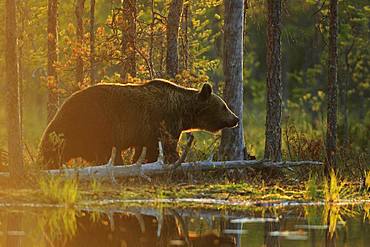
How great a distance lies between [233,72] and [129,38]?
11.0 feet

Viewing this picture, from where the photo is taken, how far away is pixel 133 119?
1892cm

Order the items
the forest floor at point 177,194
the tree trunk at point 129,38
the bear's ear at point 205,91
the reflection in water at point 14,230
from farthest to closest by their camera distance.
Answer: the tree trunk at point 129,38 < the bear's ear at point 205,91 < the forest floor at point 177,194 < the reflection in water at point 14,230

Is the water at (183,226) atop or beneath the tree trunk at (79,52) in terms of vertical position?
beneath

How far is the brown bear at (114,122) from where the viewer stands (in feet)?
60.3

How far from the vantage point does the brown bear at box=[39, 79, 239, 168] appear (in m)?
18.4

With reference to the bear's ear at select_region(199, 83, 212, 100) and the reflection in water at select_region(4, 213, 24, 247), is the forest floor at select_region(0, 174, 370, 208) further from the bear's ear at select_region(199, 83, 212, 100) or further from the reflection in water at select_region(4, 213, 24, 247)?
the bear's ear at select_region(199, 83, 212, 100)

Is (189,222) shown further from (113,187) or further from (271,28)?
(271,28)

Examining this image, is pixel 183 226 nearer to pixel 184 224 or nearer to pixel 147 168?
pixel 184 224

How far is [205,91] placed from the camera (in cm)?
2003

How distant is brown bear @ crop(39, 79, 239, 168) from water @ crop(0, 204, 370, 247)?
3072 millimetres

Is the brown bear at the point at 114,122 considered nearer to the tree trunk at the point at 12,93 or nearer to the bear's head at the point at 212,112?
the bear's head at the point at 212,112

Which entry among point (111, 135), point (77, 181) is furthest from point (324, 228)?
point (111, 135)

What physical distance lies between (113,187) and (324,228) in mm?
4630

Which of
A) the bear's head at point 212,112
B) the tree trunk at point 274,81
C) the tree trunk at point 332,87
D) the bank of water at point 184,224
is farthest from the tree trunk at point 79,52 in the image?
the bank of water at point 184,224
